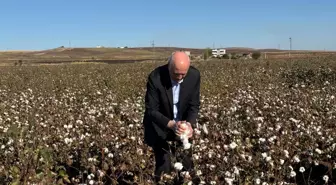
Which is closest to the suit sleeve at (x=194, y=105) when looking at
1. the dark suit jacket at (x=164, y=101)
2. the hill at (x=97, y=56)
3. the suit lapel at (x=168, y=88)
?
the dark suit jacket at (x=164, y=101)

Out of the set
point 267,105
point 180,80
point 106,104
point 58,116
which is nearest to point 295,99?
point 267,105

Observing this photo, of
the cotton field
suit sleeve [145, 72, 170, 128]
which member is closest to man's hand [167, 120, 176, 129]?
suit sleeve [145, 72, 170, 128]

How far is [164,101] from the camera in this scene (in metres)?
4.38

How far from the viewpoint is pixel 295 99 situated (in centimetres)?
985

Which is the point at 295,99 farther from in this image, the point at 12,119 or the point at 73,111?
the point at 12,119

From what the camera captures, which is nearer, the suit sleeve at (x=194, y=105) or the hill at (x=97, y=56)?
the suit sleeve at (x=194, y=105)

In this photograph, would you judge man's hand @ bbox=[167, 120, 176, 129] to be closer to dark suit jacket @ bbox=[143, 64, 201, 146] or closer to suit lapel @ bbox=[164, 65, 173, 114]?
dark suit jacket @ bbox=[143, 64, 201, 146]

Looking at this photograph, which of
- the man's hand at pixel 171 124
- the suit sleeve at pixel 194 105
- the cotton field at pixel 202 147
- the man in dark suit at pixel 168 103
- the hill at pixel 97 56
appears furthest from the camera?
the hill at pixel 97 56

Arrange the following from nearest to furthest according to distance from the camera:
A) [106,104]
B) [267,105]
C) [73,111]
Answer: [267,105], [73,111], [106,104]

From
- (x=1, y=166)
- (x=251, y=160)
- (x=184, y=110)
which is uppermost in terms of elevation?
(x=184, y=110)

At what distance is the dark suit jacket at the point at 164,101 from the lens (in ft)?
14.1

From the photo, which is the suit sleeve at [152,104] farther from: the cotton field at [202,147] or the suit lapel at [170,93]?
the cotton field at [202,147]

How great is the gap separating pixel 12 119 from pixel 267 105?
4.89 metres

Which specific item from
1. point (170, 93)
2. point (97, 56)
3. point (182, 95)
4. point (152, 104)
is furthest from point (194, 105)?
point (97, 56)
